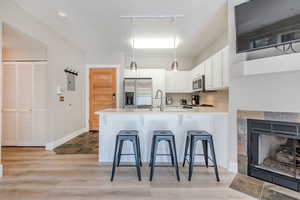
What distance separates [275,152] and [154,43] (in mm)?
3428

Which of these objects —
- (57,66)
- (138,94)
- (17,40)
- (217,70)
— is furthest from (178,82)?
(17,40)

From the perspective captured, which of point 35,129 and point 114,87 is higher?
point 114,87

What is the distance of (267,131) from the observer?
229 centimetres

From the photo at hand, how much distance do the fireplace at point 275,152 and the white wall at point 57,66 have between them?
3.80 m

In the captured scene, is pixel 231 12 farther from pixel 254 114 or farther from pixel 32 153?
pixel 32 153

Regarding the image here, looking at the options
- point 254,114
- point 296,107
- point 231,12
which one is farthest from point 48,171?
point 231,12

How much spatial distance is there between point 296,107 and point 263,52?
0.81m

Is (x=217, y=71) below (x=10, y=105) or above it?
above

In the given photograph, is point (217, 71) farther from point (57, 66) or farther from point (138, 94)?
point (57, 66)

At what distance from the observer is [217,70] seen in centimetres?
322

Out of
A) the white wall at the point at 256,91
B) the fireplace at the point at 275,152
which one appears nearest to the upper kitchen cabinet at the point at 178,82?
the white wall at the point at 256,91

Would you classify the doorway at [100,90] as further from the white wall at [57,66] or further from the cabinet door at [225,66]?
the cabinet door at [225,66]

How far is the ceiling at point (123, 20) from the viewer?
2.66m

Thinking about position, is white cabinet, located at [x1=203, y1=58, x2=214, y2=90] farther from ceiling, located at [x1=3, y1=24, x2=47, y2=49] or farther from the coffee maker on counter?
ceiling, located at [x1=3, y1=24, x2=47, y2=49]
